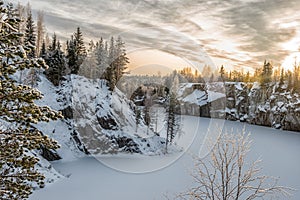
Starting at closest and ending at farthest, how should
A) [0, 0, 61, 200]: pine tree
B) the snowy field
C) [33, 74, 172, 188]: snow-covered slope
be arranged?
[0, 0, 61, 200]: pine tree, the snowy field, [33, 74, 172, 188]: snow-covered slope

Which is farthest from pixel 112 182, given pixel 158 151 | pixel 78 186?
pixel 158 151

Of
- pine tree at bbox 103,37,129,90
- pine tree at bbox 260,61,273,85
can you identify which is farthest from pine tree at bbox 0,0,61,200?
pine tree at bbox 260,61,273,85

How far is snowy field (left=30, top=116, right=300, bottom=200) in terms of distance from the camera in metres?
21.8

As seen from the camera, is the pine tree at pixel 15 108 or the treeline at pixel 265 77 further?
the treeline at pixel 265 77

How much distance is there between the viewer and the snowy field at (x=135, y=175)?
71.5 feet

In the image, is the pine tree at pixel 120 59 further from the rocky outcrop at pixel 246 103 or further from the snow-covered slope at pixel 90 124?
the rocky outcrop at pixel 246 103

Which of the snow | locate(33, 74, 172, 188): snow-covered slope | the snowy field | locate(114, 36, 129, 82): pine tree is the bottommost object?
the snowy field

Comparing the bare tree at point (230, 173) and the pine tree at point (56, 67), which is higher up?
the pine tree at point (56, 67)

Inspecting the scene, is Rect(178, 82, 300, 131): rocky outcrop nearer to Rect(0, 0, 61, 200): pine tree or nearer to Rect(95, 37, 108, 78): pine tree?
Rect(95, 37, 108, 78): pine tree

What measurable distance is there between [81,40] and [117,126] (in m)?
21.5

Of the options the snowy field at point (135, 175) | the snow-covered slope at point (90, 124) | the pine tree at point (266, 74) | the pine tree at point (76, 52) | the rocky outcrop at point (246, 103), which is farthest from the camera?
the pine tree at point (266, 74)

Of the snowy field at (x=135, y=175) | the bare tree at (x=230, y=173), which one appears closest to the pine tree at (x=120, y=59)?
the snowy field at (x=135, y=175)

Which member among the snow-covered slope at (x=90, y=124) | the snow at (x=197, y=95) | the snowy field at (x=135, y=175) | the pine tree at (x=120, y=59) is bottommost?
the snowy field at (x=135, y=175)

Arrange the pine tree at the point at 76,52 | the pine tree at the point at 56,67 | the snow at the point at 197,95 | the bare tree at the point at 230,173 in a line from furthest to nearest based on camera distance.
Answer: the snow at the point at 197,95, the pine tree at the point at 76,52, the pine tree at the point at 56,67, the bare tree at the point at 230,173
